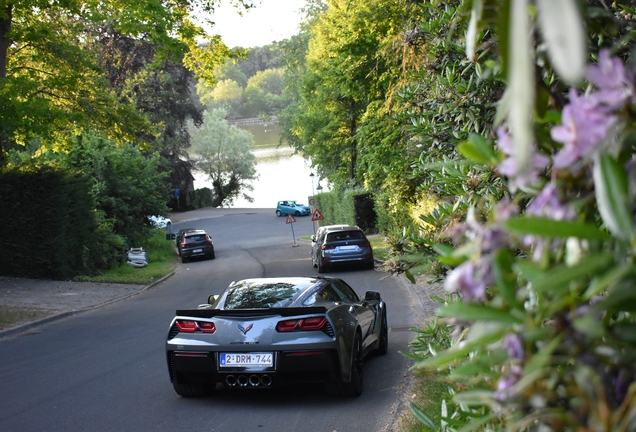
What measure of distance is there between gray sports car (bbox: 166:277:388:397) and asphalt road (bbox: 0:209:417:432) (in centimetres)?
33

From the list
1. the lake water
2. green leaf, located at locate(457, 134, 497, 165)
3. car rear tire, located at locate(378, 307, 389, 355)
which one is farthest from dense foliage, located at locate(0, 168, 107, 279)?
the lake water

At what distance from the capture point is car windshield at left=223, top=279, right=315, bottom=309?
8578 millimetres

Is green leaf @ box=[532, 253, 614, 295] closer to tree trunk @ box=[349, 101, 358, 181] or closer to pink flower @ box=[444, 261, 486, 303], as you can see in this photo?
pink flower @ box=[444, 261, 486, 303]

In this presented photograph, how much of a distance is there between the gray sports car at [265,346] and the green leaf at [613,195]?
273 inches

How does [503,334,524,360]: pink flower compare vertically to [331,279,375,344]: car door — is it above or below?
above

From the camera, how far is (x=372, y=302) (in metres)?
10.7

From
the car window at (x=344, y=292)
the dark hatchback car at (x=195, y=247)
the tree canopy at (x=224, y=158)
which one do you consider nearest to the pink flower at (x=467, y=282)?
the car window at (x=344, y=292)

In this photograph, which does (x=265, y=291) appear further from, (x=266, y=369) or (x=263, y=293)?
(x=266, y=369)

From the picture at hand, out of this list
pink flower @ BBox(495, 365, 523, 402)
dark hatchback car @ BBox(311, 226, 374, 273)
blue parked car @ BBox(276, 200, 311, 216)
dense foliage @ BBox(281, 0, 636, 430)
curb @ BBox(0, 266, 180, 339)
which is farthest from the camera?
blue parked car @ BBox(276, 200, 311, 216)

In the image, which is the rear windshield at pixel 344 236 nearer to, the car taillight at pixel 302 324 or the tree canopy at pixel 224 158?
the car taillight at pixel 302 324

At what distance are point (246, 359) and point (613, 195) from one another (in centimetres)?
719

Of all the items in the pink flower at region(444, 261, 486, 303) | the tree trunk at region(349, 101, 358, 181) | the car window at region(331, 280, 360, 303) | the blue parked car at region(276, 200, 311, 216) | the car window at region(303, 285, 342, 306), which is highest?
the tree trunk at region(349, 101, 358, 181)

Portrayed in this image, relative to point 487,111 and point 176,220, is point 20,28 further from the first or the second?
point 176,220

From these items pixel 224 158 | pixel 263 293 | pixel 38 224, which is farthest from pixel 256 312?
pixel 224 158
